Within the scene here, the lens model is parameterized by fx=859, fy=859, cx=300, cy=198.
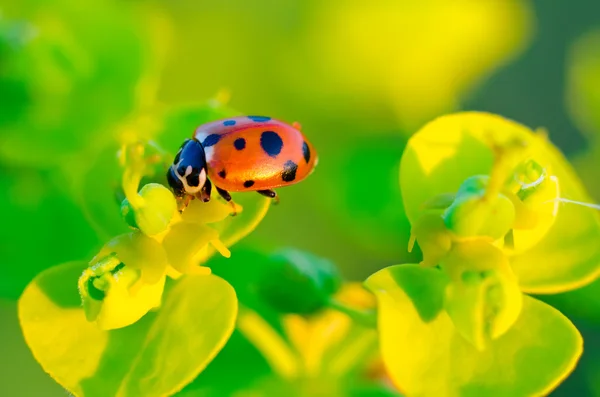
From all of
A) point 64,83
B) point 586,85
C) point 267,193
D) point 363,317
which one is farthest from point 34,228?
point 586,85

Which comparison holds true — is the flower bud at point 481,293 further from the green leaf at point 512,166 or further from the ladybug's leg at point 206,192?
the ladybug's leg at point 206,192

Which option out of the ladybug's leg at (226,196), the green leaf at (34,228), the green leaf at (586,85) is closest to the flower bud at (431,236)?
the ladybug's leg at (226,196)

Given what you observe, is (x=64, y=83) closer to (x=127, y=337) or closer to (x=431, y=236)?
(x=127, y=337)

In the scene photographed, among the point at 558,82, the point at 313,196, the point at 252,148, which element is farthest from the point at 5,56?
the point at 558,82

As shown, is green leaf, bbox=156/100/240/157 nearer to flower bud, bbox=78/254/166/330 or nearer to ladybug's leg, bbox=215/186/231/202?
ladybug's leg, bbox=215/186/231/202

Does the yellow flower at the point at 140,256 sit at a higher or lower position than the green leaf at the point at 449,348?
higher

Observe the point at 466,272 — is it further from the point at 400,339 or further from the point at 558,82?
the point at 558,82
